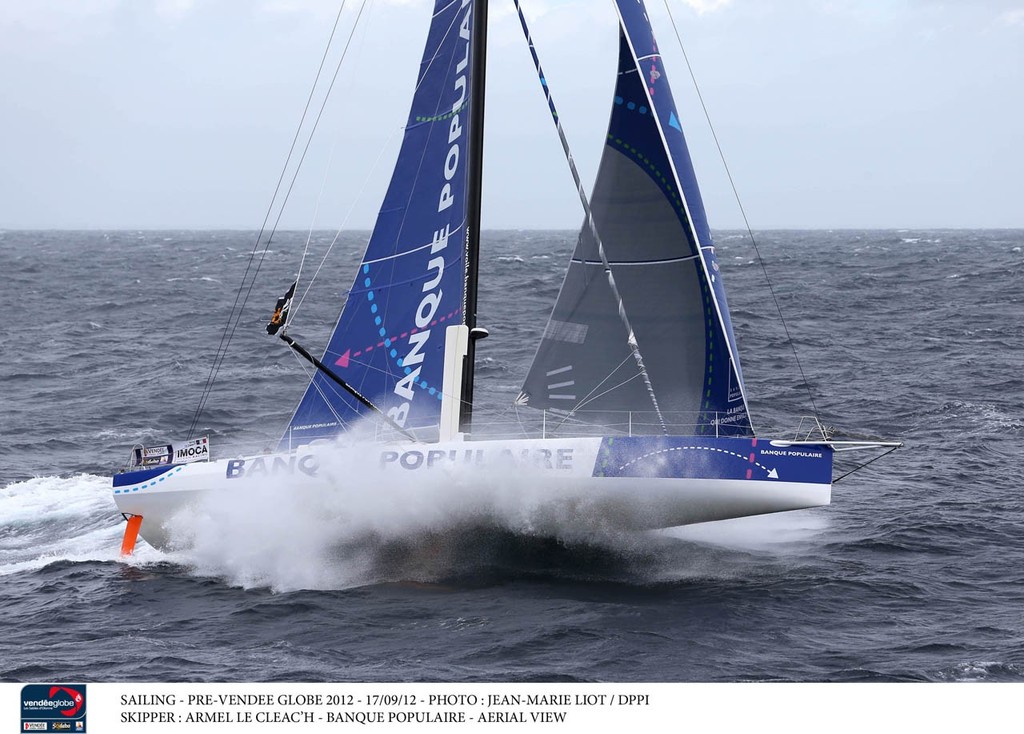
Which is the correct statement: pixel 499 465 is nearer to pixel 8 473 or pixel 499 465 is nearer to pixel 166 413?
pixel 8 473

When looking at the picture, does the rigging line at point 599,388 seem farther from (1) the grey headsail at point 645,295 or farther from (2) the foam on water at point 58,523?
(2) the foam on water at point 58,523

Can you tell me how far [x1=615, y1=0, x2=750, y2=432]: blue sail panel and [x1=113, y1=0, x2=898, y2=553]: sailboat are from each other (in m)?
0.02

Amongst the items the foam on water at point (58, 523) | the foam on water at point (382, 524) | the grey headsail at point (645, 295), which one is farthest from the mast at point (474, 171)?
the foam on water at point (58, 523)

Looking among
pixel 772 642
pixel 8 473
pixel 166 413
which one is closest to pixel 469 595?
pixel 772 642

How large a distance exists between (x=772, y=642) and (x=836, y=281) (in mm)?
49155

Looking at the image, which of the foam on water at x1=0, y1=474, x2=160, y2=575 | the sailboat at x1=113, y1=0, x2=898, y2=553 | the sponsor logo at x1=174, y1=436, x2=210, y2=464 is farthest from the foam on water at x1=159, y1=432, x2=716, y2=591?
the foam on water at x1=0, y1=474, x2=160, y2=575

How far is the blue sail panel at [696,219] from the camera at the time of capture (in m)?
16.3

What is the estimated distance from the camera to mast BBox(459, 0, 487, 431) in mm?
16922

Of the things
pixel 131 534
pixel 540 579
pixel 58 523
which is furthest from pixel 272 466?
pixel 58 523

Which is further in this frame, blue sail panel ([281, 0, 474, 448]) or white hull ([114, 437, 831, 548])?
blue sail panel ([281, 0, 474, 448])
